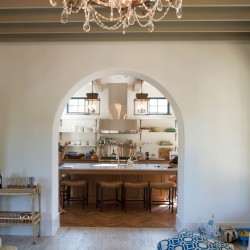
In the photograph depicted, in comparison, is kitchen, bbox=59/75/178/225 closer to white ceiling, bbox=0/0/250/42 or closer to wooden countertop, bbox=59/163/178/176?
wooden countertop, bbox=59/163/178/176

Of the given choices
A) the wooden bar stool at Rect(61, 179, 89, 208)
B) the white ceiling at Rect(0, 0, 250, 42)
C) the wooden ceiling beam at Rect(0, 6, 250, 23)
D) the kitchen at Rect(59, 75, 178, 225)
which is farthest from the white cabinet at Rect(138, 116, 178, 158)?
the wooden ceiling beam at Rect(0, 6, 250, 23)

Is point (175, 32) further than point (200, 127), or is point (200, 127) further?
point (200, 127)

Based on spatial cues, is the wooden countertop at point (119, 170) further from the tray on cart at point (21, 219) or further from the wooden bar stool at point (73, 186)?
the tray on cart at point (21, 219)

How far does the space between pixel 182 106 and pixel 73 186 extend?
10.4 feet

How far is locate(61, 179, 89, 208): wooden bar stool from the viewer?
636 centimetres

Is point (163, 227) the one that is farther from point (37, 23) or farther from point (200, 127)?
point (37, 23)

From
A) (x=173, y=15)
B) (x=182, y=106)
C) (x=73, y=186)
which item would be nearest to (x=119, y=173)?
(x=73, y=186)

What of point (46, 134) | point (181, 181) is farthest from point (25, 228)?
point (181, 181)

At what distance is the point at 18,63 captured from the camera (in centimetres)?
462

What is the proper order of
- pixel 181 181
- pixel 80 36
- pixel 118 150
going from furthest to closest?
pixel 118 150 < pixel 181 181 < pixel 80 36

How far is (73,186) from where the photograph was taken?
6379mm

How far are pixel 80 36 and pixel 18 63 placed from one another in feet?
3.60

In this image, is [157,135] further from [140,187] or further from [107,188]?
[107,188]

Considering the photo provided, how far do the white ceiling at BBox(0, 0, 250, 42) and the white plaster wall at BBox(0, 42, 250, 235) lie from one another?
198 mm
